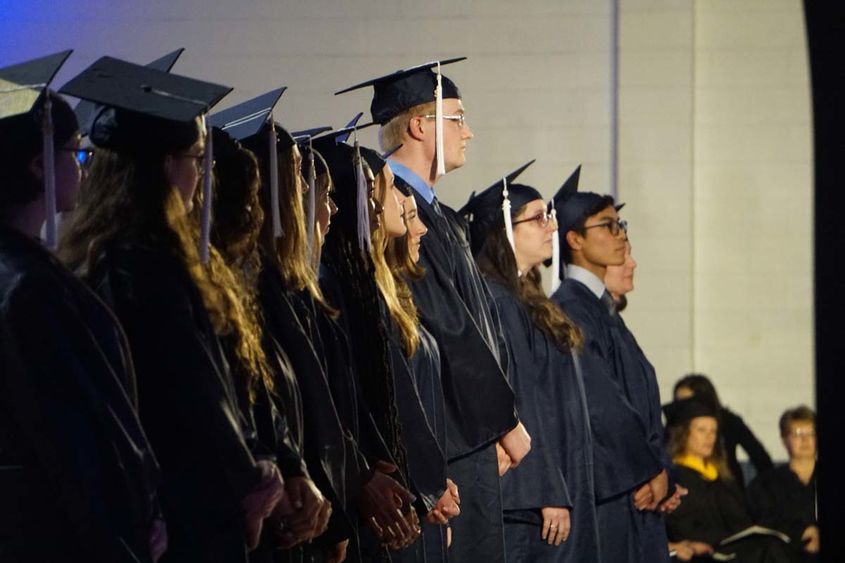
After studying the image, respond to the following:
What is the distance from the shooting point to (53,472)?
2242 mm

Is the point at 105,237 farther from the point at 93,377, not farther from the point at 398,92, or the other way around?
the point at 398,92

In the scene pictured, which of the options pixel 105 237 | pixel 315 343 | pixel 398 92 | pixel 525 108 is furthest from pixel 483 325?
pixel 525 108

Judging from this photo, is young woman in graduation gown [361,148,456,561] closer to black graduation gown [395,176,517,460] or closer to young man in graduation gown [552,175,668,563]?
black graduation gown [395,176,517,460]

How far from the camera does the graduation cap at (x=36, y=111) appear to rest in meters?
2.38

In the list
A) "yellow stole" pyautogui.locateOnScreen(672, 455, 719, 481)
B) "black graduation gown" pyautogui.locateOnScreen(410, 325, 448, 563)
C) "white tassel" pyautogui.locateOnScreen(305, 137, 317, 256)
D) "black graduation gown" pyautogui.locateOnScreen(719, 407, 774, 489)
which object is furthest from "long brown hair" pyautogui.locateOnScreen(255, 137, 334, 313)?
"black graduation gown" pyautogui.locateOnScreen(719, 407, 774, 489)

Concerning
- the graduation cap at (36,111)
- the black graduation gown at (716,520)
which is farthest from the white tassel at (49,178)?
the black graduation gown at (716,520)

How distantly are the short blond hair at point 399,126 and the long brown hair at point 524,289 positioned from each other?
0.70 m

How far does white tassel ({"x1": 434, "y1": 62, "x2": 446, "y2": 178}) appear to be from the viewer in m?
4.79

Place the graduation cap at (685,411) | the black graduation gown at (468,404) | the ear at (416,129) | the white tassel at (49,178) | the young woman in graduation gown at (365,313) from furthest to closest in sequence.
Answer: the graduation cap at (685,411), the ear at (416,129), the black graduation gown at (468,404), the young woman in graduation gown at (365,313), the white tassel at (49,178)

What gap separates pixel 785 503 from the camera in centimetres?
693

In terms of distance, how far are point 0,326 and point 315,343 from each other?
124 centimetres

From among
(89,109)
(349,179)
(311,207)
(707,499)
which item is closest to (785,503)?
(707,499)

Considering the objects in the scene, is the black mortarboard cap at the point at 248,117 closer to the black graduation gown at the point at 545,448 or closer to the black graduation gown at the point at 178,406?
the black graduation gown at the point at 178,406

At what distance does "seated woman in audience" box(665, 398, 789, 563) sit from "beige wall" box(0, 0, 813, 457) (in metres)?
1.45
